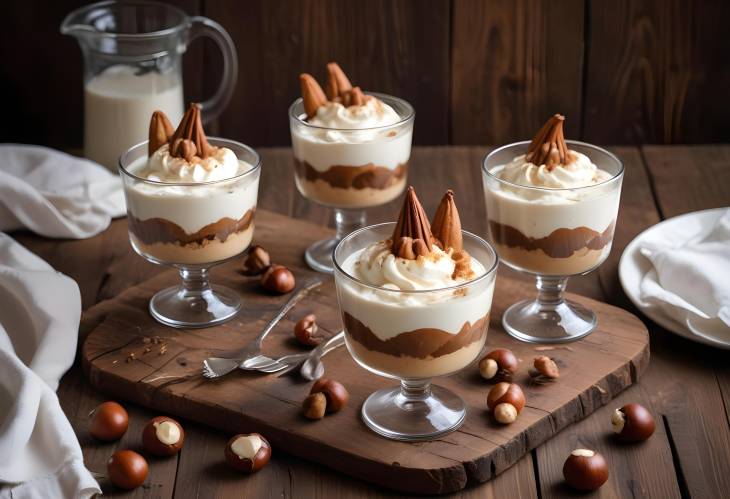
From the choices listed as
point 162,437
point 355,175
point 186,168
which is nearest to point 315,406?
point 162,437

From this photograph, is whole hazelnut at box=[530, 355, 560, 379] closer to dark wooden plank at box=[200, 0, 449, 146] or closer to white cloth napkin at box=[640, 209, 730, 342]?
white cloth napkin at box=[640, 209, 730, 342]

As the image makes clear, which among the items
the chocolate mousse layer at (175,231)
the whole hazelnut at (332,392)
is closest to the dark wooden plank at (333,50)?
the chocolate mousse layer at (175,231)

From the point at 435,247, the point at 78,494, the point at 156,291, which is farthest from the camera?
the point at 156,291

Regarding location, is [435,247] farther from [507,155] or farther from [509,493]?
[507,155]

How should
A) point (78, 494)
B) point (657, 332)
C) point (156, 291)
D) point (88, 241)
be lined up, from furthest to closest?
point (88, 241) → point (156, 291) → point (657, 332) → point (78, 494)

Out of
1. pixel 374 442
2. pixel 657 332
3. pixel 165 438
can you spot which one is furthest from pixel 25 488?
pixel 657 332

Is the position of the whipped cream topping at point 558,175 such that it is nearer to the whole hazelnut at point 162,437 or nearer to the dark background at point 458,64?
the whole hazelnut at point 162,437

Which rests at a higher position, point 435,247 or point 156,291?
point 435,247
